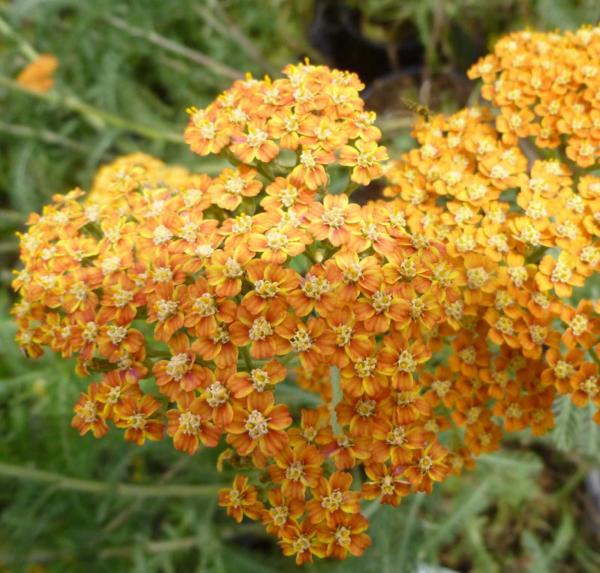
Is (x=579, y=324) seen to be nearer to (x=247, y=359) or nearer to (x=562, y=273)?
(x=562, y=273)

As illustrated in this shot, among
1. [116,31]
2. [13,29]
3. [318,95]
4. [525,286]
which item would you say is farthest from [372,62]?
[525,286]

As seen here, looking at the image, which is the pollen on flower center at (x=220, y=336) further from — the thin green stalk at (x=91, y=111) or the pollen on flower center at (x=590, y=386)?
the thin green stalk at (x=91, y=111)

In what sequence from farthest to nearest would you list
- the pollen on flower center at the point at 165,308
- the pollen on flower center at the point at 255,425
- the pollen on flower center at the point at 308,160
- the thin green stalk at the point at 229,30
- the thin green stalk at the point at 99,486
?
the thin green stalk at the point at 229,30
the thin green stalk at the point at 99,486
the pollen on flower center at the point at 308,160
the pollen on flower center at the point at 165,308
the pollen on flower center at the point at 255,425

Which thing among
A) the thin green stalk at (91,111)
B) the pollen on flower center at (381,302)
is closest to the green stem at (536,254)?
the pollen on flower center at (381,302)

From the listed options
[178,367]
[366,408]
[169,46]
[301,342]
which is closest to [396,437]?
[366,408]

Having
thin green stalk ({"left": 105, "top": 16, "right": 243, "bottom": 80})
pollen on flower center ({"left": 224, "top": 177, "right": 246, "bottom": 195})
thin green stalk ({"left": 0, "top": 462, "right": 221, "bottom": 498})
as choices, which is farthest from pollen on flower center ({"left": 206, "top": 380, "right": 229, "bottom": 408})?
thin green stalk ({"left": 105, "top": 16, "right": 243, "bottom": 80})
